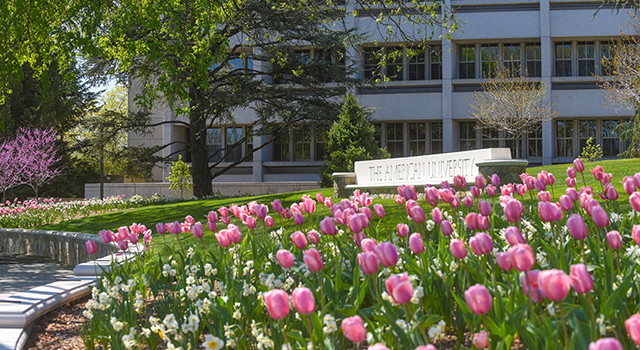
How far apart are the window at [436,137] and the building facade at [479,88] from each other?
0.05 meters

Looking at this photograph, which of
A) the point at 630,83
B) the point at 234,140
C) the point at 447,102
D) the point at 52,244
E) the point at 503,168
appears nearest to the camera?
the point at 503,168

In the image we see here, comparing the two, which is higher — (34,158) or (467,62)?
(467,62)

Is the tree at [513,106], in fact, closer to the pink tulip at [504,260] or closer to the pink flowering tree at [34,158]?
the pink flowering tree at [34,158]

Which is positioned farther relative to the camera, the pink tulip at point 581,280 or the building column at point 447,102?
the building column at point 447,102

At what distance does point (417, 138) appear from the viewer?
27953 millimetres

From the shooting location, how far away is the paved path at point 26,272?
7301mm

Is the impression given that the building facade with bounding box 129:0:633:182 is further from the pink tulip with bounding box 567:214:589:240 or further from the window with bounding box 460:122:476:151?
the pink tulip with bounding box 567:214:589:240

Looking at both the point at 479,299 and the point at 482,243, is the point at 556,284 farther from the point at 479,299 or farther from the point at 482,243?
the point at 482,243

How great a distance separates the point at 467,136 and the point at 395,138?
3.88m

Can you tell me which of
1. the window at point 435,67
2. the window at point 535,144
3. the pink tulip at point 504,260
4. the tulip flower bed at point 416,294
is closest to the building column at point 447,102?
the window at point 435,67

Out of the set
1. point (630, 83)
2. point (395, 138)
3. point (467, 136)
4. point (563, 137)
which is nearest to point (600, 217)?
point (630, 83)

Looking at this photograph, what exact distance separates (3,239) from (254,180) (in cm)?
1555

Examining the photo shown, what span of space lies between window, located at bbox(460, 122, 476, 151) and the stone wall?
71.2ft

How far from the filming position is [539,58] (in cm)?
2688
